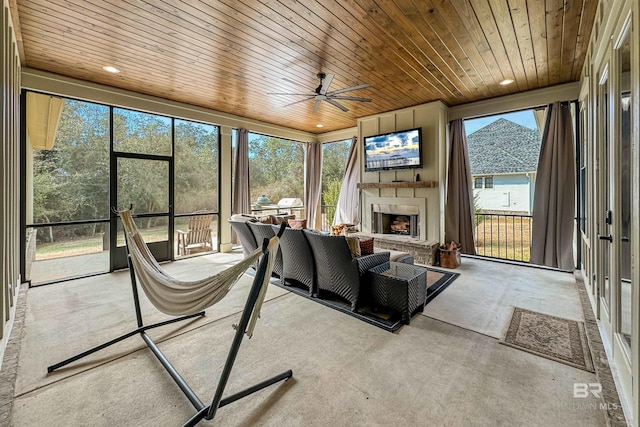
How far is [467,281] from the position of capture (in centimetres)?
388

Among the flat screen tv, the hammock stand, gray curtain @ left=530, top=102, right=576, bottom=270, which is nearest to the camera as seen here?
the hammock stand

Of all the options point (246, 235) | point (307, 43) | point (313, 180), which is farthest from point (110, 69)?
point (313, 180)

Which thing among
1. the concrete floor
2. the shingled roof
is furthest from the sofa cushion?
the shingled roof

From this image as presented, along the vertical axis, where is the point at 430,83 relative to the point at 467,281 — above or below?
above

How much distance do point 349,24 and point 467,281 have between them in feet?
11.3

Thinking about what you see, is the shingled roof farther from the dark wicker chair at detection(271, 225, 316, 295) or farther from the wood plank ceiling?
the dark wicker chair at detection(271, 225, 316, 295)

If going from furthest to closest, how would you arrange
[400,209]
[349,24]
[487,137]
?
[487,137]
[400,209]
[349,24]

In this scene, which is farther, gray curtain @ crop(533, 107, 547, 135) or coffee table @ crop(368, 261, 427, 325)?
gray curtain @ crop(533, 107, 547, 135)

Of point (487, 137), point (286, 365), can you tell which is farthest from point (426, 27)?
point (487, 137)

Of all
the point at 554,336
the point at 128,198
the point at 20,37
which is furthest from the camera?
the point at 128,198

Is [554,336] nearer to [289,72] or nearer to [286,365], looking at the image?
[286,365]

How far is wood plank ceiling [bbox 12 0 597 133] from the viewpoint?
8.33ft

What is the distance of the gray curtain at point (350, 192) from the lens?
267 inches

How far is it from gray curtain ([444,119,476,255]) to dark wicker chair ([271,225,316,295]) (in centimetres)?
322
